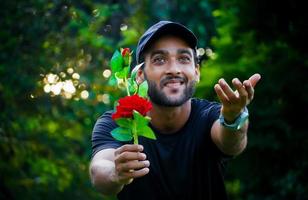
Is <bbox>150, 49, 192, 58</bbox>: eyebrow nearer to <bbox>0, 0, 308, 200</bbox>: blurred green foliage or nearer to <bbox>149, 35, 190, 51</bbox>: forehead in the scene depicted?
<bbox>149, 35, 190, 51</bbox>: forehead

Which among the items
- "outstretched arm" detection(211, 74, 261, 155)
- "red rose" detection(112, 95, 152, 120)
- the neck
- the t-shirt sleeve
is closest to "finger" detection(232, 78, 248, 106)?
"outstretched arm" detection(211, 74, 261, 155)

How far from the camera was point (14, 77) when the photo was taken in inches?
341

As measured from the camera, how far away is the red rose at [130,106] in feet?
11.1

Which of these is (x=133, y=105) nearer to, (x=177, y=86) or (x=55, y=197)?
(x=177, y=86)

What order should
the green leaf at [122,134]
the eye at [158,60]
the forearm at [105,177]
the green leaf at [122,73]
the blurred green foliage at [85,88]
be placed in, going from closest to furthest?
1. the green leaf at [122,134]
2. the forearm at [105,177]
3. the green leaf at [122,73]
4. the eye at [158,60]
5. the blurred green foliage at [85,88]

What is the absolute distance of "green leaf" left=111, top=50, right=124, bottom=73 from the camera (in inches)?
147

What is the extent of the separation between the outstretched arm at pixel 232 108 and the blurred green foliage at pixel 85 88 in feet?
16.0

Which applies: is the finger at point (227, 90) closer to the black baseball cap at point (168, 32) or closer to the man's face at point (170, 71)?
the man's face at point (170, 71)

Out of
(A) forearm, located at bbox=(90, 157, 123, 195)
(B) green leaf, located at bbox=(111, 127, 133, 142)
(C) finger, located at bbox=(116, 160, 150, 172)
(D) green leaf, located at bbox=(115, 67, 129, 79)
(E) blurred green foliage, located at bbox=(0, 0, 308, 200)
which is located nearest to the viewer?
(C) finger, located at bbox=(116, 160, 150, 172)

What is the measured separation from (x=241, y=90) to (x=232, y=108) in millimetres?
150

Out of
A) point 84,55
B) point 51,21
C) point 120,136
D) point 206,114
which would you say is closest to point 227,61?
point 84,55

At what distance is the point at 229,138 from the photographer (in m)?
3.82

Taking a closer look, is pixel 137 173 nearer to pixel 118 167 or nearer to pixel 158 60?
pixel 118 167

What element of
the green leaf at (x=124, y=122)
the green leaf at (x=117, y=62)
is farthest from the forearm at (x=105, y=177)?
the green leaf at (x=117, y=62)
